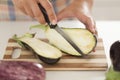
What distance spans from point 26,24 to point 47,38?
0.19m

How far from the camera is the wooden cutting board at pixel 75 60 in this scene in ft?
3.07

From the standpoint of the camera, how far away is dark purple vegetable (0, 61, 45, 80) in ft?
2.68

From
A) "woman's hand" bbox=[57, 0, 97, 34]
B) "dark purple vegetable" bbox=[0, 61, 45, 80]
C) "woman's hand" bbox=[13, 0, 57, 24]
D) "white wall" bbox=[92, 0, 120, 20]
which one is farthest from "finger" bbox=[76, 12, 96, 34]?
"white wall" bbox=[92, 0, 120, 20]

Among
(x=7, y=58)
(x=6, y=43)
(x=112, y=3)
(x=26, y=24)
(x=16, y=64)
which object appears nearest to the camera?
(x=16, y=64)

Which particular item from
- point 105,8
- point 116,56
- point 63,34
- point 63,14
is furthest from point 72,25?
point 105,8

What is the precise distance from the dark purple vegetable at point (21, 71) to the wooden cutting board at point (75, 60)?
70 millimetres

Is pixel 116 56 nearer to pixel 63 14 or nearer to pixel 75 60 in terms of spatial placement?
pixel 75 60

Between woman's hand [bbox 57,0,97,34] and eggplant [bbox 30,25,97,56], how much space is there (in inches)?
2.6

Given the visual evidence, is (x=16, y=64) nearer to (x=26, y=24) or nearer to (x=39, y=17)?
(x=39, y=17)

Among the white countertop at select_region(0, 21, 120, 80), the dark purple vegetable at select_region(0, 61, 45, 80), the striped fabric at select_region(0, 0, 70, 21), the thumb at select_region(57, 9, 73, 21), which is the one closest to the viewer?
the dark purple vegetable at select_region(0, 61, 45, 80)

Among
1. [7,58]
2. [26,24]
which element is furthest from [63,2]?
[7,58]

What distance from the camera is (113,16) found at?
175 cm

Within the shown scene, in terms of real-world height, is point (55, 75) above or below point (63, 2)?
below

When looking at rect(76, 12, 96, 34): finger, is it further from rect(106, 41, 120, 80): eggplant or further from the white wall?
the white wall
